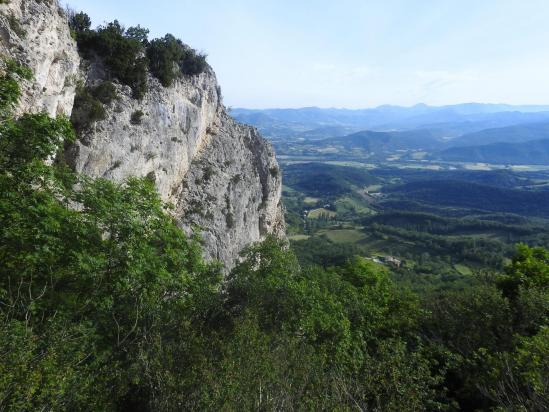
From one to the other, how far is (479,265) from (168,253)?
418 ft

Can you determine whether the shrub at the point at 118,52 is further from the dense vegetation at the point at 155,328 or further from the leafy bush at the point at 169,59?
the dense vegetation at the point at 155,328

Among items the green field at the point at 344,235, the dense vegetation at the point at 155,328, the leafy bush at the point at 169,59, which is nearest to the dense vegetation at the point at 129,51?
the leafy bush at the point at 169,59

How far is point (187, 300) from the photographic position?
16828mm

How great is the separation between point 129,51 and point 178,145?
8.56 m

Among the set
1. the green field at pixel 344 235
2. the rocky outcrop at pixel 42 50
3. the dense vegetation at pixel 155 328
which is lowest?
the green field at pixel 344 235

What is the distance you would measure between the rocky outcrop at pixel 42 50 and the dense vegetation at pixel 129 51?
3.89m

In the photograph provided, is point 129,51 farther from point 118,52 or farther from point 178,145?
point 178,145

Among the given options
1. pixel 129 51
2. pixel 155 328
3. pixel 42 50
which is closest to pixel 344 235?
pixel 129 51

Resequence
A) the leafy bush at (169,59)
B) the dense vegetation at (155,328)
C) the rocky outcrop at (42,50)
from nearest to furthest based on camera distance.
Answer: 1. the dense vegetation at (155,328)
2. the rocky outcrop at (42,50)
3. the leafy bush at (169,59)

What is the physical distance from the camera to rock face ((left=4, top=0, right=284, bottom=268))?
803 inches

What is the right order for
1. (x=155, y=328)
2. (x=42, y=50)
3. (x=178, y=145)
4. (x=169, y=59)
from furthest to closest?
(x=178, y=145)
(x=169, y=59)
(x=42, y=50)
(x=155, y=328)

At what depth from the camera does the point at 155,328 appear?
13742 millimetres

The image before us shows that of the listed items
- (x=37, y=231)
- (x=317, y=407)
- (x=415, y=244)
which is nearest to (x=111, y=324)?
(x=37, y=231)

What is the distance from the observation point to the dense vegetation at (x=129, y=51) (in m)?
27.2
